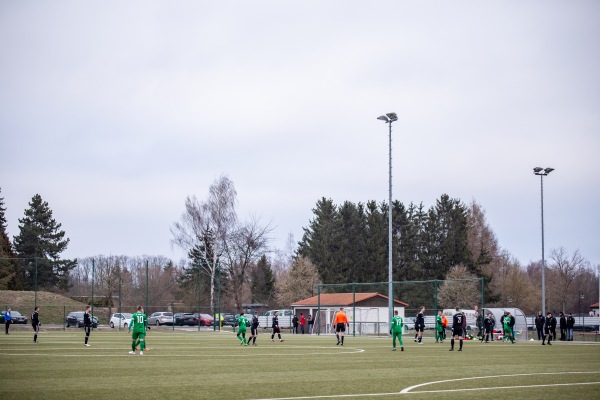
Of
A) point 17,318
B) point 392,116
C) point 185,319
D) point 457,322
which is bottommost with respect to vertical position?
point 185,319

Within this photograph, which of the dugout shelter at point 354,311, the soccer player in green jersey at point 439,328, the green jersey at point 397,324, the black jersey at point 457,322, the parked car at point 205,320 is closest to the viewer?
the green jersey at point 397,324

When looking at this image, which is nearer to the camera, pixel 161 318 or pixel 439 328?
pixel 439 328

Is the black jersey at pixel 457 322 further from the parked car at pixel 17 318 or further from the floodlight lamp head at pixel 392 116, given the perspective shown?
the parked car at pixel 17 318

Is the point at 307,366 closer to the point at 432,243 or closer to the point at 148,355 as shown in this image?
the point at 148,355

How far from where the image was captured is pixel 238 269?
292 feet

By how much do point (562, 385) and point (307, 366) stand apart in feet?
25.3

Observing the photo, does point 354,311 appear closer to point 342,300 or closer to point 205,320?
point 342,300

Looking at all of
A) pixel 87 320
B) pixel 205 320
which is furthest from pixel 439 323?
pixel 205 320

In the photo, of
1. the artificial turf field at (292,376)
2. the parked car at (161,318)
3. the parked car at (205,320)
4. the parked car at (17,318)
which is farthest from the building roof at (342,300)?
the artificial turf field at (292,376)

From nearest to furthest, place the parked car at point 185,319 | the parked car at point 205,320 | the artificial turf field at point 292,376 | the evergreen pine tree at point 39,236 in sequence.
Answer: the artificial turf field at point 292,376, the parked car at point 185,319, the parked car at point 205,320, the evergreen pine tree at point 39,236

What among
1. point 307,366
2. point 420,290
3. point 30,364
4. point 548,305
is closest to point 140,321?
point 30,364

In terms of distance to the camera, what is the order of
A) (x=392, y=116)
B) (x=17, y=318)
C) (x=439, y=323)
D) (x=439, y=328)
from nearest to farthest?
(x=439, y=323), (x=439, y=328), (x=392, y=116), (x=17, y=318)

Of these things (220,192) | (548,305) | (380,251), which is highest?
(220,192)

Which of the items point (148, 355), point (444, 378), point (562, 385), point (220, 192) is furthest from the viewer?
point (220, 192)
